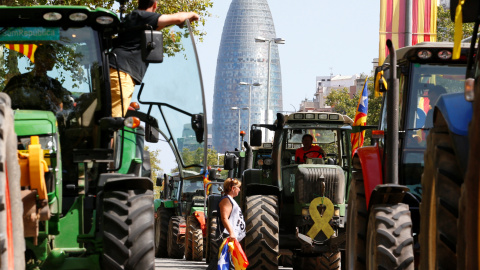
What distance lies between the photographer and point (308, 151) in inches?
733

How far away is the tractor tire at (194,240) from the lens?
30.0 meters

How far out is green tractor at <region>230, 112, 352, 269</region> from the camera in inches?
635

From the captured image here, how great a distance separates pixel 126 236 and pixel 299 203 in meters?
8.77

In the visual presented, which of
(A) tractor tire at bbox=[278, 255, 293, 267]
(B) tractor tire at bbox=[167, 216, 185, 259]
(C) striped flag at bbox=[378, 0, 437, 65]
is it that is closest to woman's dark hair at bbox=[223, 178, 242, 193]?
(C) striped flag at bbox=[378, 0, 437, 65]

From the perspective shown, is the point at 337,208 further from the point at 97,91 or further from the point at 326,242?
the point at 97,91

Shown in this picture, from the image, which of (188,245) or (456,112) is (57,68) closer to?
(456,112)

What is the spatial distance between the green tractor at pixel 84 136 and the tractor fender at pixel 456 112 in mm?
3071

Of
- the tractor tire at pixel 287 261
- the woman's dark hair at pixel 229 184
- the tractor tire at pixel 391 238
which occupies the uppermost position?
the tractor tire at pixel 391 238

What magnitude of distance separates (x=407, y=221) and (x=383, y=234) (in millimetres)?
257

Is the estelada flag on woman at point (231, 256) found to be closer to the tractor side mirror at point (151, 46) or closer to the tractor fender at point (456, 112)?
the tractor side mirror at point (151, 46)

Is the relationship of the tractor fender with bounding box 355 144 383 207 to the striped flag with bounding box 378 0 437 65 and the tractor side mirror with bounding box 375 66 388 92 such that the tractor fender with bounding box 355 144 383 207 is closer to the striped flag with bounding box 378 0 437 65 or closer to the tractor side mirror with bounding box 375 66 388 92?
the tractor side mirror with bounding box 375 66 388 92

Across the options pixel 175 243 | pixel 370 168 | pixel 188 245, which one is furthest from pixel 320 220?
pixel 175 243

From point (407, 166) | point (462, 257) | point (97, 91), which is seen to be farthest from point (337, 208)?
point (462, 257)

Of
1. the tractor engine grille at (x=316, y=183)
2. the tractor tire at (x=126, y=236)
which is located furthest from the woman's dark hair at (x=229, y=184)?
the tractor tire at (x=126, y=236)
